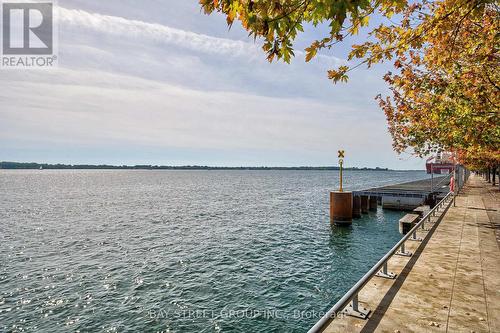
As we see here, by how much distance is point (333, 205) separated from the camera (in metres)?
27.0

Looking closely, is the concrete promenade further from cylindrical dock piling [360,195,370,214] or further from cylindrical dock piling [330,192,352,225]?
cylindrical dock piling [360,195,370,214]

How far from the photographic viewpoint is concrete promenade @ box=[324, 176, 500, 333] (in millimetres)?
5324

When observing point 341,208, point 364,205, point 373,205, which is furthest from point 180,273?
point 373,205

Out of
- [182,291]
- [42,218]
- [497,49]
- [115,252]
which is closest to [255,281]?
[182,291]

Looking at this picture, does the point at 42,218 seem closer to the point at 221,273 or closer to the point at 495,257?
the point at 221,273

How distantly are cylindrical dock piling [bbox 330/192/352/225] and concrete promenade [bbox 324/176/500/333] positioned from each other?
14.7m

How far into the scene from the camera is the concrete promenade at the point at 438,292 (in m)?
5.32

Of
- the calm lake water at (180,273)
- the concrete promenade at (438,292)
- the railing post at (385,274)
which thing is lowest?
the calm lake water at (180,273)

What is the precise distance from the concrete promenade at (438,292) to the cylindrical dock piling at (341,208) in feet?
48.2

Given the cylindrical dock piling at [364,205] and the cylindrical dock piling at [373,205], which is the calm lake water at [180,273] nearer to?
the cylindrical dock piling at [364,205]

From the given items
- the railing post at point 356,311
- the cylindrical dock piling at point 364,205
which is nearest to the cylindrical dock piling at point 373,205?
the cylindrical dock piling at point 364,205

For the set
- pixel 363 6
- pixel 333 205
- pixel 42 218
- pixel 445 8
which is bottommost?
pixel 42 218

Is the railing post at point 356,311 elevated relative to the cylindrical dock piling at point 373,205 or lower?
elevated

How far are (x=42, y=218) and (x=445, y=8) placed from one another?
40.8 meters
